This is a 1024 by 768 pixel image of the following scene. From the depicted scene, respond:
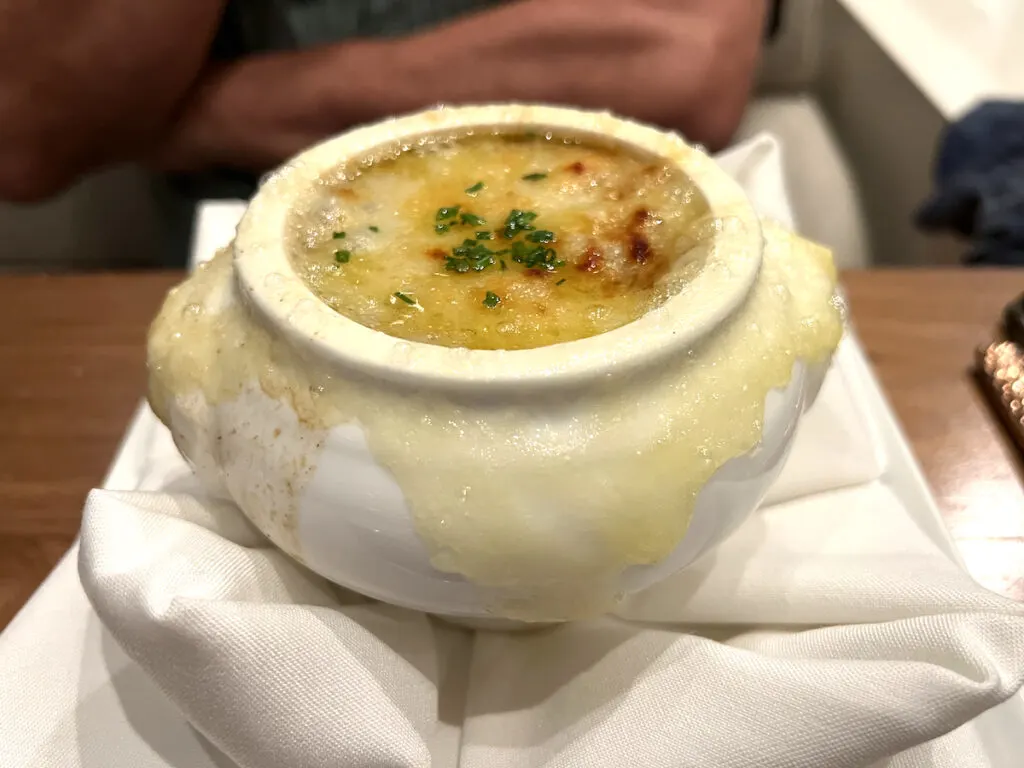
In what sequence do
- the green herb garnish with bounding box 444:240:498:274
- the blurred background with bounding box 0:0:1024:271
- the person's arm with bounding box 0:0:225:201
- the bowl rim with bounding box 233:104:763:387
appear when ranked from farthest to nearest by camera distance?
1. the blurred background with bounding box 0:0:1024:271
2. the person's arm with bounding box 0:0:225:201
3. the green herb garnish with bounding box 444:240:498:274
4. the bowl rim with bounding box 233:104:763:387

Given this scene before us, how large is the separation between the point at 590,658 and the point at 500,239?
0.29 m

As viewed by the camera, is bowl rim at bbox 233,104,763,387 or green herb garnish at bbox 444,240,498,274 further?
green herb garnish at bbox 444,240,498,274

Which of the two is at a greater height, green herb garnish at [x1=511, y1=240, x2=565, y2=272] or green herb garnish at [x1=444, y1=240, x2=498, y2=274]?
green herb garnish at [x1=511, y1=240, x2=565, y2=272]

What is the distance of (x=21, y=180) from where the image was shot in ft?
4.15

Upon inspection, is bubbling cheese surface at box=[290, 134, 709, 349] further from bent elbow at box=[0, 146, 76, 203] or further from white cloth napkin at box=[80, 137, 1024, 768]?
bent elbow at box=[0, 146, 76, 203]

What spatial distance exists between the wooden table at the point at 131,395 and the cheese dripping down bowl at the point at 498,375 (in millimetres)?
269

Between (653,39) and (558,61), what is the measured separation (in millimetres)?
143

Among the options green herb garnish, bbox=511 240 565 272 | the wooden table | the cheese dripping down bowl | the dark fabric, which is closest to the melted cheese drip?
the cheese dripping down bowl

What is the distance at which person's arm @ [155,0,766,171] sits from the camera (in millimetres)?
1258

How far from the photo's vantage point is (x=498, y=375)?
1.42ft

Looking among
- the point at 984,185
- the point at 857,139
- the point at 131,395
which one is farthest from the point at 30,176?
the point at 857,139

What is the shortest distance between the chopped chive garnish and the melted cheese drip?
18cm

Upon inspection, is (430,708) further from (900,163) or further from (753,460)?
(900,163)

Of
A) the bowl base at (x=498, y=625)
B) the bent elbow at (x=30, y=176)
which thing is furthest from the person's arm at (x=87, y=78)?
the bowl base at (x=498, y=625)
